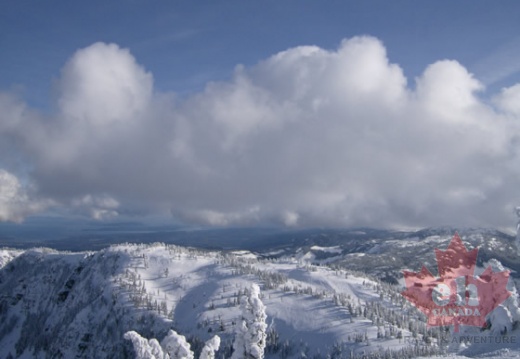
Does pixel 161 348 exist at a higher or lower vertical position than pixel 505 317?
higher

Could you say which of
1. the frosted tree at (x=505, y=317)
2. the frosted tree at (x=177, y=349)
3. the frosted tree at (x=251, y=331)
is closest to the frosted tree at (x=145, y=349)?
the frosted tree at (x=177, y=349)

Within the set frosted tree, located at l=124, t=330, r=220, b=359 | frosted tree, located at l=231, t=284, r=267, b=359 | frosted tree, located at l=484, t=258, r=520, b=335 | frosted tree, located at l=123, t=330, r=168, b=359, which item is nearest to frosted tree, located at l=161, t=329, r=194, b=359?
frosted tree, located at l=124, t=330, r=220, b=359

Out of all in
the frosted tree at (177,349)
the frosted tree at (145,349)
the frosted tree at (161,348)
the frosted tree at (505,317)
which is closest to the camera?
the frosted tree at (145,349)

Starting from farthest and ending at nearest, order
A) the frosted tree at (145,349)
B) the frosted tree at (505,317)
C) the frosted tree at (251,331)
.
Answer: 1. the frosted tree at (505,317)
2. the frosted tree at (251,331)
3. the frosted tree at (145,349)

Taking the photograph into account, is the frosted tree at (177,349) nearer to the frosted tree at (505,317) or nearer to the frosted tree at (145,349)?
the frosted tree at (145,349)

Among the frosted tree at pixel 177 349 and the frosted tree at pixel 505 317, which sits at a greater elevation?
the frosted tree at pixel 177 349

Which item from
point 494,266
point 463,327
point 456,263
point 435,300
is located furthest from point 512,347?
point 456,263

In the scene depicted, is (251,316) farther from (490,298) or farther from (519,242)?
(490,298)

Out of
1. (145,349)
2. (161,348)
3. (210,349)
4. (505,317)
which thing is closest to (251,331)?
(210,349)

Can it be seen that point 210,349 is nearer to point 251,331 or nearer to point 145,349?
point 251,331

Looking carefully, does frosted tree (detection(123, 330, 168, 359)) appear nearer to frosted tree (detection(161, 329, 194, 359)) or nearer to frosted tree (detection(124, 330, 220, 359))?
frosted tree (detection(124, 330, 220, 359))
